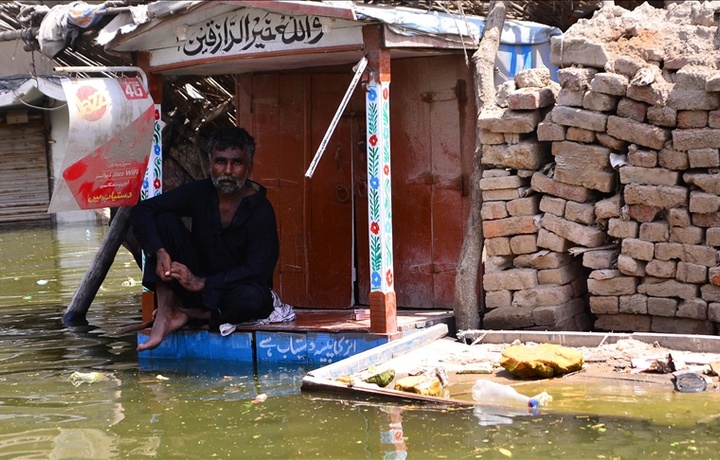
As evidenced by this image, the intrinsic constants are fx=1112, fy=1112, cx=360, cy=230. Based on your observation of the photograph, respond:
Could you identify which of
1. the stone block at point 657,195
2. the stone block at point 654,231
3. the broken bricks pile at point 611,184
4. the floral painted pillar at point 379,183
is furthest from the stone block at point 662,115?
the floral painted pillar at point 379,183

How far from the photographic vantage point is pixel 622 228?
24.5ft

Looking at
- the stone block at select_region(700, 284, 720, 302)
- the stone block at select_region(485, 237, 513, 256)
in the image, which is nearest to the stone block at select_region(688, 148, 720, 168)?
the stone block at select_region(700, 284, 720, 302)

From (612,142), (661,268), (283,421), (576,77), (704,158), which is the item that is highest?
(576,77)

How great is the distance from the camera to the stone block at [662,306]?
7.40 meters

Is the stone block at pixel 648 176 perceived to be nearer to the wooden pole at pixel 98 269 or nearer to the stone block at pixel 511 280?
the stone block at pixel 511 280

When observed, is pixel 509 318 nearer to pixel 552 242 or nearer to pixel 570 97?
pixel 552 242

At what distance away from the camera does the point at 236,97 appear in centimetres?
924

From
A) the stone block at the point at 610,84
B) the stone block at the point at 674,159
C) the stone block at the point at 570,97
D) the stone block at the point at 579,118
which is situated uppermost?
the stone block at the point at 610,84

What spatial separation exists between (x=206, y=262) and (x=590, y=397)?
3.22 m

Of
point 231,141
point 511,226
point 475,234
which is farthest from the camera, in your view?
point 231,141

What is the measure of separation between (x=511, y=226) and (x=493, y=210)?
17cm

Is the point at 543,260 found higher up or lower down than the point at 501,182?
lower down

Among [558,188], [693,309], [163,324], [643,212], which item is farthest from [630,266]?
[163,324]

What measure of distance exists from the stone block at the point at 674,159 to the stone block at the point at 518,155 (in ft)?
2.83
